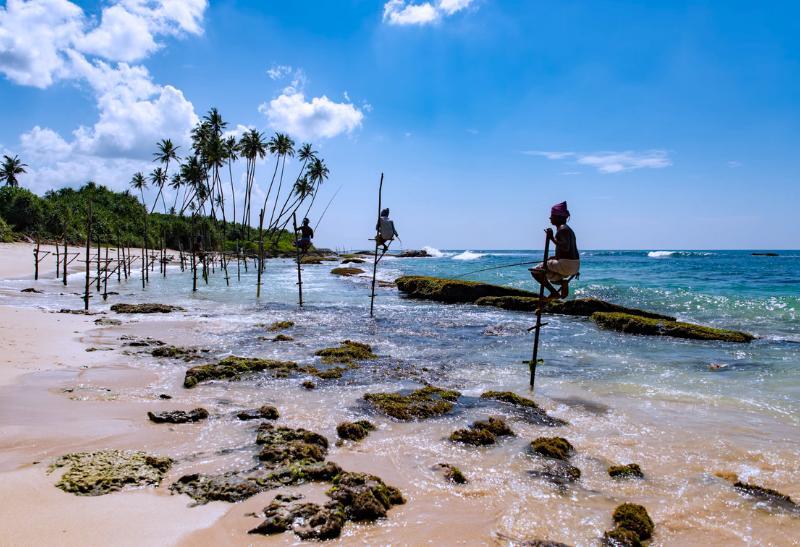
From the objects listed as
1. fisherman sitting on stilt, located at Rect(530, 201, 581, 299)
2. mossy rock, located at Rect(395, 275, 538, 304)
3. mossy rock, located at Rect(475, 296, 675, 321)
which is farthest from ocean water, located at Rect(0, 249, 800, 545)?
mossy rock, located at Rect(395, 275, 538, 304)

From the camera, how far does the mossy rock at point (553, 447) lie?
605 cm

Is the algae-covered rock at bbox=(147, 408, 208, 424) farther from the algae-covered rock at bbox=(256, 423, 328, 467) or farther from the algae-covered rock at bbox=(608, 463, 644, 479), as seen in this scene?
the algae-covered rock at bbox=(608, 463, 644, 479)

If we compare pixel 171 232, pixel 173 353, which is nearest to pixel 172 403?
pixel 173 353

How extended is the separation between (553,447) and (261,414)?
14.0ft

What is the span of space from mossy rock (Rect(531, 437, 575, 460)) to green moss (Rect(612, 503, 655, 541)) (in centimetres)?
145

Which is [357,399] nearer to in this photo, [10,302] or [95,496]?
[95,496]

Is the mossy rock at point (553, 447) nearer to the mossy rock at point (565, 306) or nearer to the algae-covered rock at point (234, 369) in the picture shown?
the algae-covered rock at point (234, 369)

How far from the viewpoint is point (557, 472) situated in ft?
18.4

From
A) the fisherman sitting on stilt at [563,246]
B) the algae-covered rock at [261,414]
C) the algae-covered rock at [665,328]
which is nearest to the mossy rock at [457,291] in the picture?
the algae-covered rock at [665,328]

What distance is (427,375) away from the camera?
10.6 metres

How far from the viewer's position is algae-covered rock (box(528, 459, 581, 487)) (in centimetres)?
541

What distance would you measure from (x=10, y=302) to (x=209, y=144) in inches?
985

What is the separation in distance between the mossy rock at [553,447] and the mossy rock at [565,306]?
12.7 metres

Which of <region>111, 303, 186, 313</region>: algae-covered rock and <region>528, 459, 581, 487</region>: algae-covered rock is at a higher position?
<region>528, 459, 581, 487</region>: algae-covered rock
